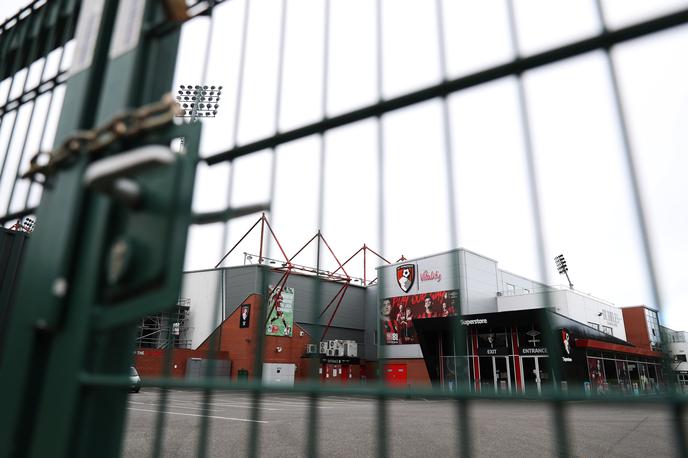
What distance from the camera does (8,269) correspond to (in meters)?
2.38

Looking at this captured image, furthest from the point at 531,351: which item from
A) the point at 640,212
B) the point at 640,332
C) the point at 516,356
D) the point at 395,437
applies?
the point at 640,212

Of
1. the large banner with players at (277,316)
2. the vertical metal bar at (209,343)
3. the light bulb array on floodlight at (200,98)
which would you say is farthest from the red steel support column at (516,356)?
the vertical metal bar at (209,343)

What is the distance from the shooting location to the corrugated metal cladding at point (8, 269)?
93.0 inches

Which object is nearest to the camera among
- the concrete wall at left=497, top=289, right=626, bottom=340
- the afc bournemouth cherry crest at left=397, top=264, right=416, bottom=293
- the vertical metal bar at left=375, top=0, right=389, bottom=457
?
the vertical metal bar at left=375, top=0, right=389, bottom=457

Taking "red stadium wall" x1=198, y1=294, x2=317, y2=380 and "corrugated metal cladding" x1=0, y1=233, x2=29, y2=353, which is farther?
"corrugated metal cladding" x1=0, y1=233, x2=29, y2=353

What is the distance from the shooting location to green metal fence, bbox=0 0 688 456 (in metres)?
0.91

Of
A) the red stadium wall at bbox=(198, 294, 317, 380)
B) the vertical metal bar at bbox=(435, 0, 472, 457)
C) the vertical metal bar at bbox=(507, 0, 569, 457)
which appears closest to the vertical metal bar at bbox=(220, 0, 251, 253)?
the red stadium wall at bbox=(198, 294, 317, 380)

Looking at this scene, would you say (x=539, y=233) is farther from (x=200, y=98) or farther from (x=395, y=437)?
(x=395, y=437)

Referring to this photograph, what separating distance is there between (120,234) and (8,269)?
6.14 feet

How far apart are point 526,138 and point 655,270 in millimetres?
468

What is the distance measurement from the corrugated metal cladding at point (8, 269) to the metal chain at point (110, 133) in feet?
5.13

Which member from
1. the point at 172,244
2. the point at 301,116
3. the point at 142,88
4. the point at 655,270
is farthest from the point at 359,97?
the point at 655,270

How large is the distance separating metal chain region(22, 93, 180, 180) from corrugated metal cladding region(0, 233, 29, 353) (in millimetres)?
1565

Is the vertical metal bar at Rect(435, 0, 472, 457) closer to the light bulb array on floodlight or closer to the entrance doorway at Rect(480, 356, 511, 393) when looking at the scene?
the light bulb array on floodlight
